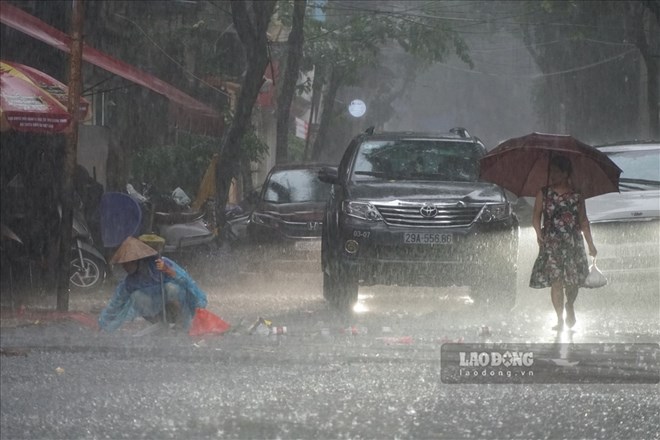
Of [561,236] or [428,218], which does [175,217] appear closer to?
[428,218]

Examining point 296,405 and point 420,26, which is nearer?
point 296,405

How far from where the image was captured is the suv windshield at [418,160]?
1346 centimetres

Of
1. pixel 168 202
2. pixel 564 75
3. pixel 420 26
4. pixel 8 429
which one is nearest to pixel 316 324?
pixel 8 429

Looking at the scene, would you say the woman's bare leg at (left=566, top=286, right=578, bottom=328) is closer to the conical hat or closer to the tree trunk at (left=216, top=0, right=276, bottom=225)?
the conical hat

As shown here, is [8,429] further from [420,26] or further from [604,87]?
[604,87]

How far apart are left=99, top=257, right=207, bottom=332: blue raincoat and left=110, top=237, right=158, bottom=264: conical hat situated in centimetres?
16

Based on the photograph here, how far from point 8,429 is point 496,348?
370 centimetres

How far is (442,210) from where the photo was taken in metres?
12.4

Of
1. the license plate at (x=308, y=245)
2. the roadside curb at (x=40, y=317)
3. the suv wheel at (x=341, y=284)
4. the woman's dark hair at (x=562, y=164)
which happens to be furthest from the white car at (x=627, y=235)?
the roadside curb at (x=40, y=317)

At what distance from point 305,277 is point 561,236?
736 cm

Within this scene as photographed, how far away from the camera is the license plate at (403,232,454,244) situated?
12320 millimetres

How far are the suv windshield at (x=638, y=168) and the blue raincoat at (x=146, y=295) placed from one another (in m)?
5.57

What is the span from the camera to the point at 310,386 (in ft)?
27.0

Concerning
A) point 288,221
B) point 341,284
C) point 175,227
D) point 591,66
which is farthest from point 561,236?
point 591,66
